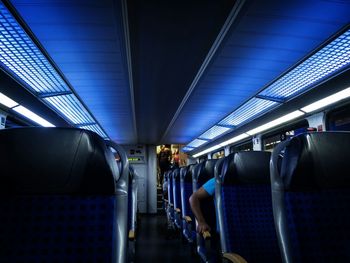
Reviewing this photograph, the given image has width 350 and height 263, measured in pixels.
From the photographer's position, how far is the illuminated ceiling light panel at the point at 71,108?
457 centimetres

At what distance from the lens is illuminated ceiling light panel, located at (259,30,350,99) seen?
2713 millimetres

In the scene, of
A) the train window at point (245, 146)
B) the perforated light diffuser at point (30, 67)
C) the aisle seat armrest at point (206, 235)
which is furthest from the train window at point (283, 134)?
the perforated light diffuser at point (30, 67)

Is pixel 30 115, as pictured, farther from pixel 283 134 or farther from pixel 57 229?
pixel 283 134

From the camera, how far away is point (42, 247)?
1466 millimetres

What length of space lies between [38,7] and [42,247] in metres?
1.72

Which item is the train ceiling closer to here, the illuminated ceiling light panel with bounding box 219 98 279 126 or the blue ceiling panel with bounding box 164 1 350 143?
the blue ceiling panel with bounding box 164 1 350 143

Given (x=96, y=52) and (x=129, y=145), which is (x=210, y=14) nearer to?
(x=96, y=52)

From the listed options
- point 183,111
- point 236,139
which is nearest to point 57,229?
point 183,111

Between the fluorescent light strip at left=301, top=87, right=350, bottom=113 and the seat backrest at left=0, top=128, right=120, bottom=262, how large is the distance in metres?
3.22

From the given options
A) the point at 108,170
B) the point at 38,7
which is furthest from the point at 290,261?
the point at 38,7

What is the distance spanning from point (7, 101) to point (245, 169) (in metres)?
3.45

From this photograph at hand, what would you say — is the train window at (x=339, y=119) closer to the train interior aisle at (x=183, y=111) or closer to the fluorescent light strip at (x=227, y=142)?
the train interior aisle at (x=183, y=111)

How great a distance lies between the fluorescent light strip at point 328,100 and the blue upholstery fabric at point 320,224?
7.67 ft

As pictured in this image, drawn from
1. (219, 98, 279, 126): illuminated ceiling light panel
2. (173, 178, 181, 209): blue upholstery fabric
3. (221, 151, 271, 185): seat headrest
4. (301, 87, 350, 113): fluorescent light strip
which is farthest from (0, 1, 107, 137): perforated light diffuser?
(301, 87, 350, 113): fluorescent light strip
